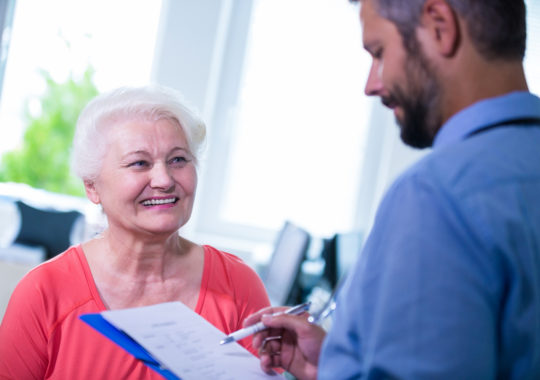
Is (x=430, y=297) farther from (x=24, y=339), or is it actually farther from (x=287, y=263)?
(x=287, y=263)

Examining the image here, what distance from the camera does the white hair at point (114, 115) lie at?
5.04 feet

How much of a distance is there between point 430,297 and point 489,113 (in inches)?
10.0

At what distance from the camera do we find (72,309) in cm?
140

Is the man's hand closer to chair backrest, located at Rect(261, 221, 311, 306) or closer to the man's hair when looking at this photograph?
the man's hair

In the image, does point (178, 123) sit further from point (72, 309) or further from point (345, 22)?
point (345, 22)

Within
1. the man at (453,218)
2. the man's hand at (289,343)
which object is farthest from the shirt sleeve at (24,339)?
the man at (453,218)

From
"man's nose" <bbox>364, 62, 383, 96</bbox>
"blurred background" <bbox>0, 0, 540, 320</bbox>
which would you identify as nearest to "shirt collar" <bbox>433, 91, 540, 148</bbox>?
"man's nose" <bbox>364, 62, 383, 96</bbox>

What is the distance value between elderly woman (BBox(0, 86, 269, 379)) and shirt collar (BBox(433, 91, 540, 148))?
964mm

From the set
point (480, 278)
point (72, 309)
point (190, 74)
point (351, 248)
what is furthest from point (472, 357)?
point (190, 74)

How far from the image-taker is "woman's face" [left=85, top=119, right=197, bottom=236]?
152cm

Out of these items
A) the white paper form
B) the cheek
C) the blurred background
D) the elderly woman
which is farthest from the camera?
the blurred background

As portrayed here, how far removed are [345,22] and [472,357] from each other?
415 cm

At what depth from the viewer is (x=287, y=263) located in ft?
7.80

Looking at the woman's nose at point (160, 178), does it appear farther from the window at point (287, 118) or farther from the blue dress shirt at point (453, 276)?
the window at point (287, 118)
